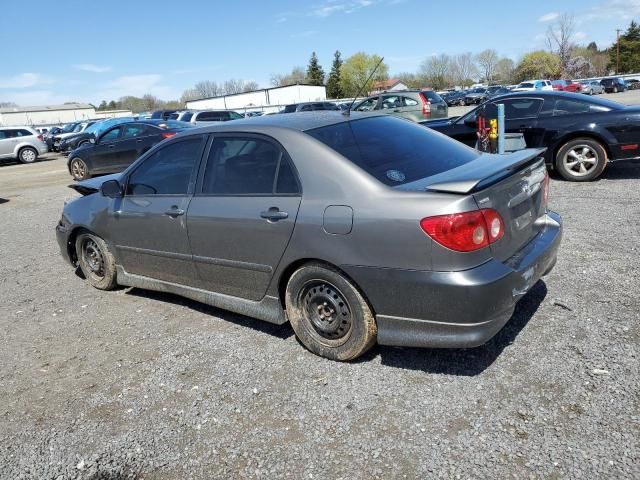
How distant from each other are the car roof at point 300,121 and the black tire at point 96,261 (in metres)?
1.66

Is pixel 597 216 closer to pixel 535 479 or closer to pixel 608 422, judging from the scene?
→ pixel 608 422

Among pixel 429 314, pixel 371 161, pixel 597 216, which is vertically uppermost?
pixel 371 161

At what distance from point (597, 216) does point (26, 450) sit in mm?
6313

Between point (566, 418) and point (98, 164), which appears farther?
point (98, 164)

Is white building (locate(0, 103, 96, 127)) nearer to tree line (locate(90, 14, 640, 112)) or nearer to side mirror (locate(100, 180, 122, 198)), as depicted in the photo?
tree line (locate(90, 14, 640, 112))

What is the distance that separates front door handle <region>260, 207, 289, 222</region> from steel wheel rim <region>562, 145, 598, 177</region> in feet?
21.8

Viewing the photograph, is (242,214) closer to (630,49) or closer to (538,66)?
(538,66)

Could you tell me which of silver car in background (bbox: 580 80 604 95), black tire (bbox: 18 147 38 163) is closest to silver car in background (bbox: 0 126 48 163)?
black tire (bbox: 18 147 38 163)

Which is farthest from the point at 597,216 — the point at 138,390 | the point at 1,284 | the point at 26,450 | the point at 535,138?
the point at 1,284

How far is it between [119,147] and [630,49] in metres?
83.1

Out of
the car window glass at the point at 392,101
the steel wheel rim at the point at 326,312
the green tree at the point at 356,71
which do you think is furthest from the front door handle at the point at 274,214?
the green tree at the point at 356,71

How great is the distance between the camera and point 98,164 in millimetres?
14180

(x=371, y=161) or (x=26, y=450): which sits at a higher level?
(x=371, y=161)

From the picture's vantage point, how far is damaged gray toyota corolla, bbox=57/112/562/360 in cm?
283
